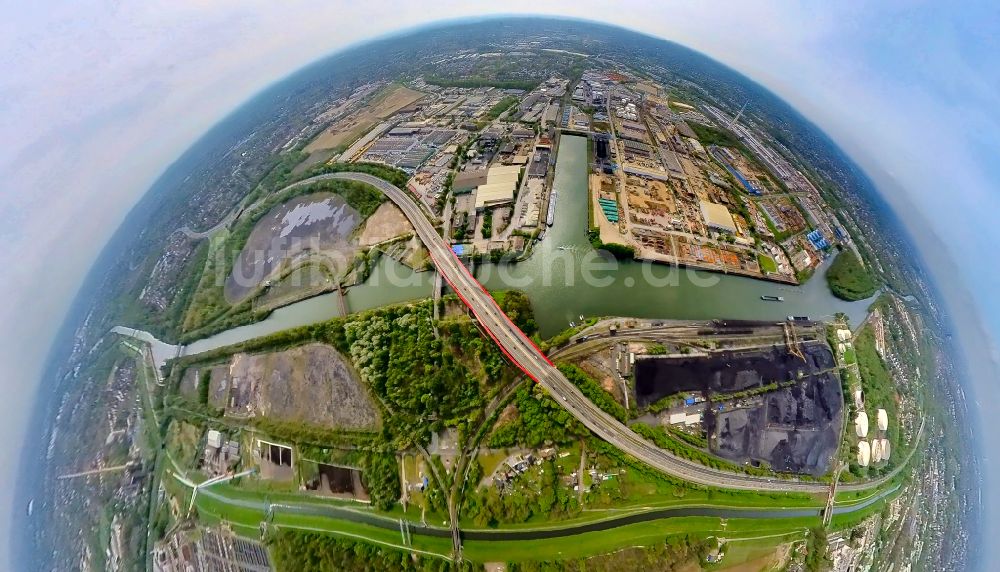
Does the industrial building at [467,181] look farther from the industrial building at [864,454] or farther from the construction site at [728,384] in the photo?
the industrial building at [864,454]

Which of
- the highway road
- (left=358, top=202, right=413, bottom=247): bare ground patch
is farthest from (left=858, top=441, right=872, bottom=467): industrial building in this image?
(left=358, top=202, right=413, bottom=247): bare ground patch

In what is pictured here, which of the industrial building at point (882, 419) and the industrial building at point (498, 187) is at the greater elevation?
the industrial building at point (498, 187)

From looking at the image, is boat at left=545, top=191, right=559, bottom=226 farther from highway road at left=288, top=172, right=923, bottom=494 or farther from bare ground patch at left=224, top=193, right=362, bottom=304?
bare ground patch at left=224, top=193, right=362, bottom=304

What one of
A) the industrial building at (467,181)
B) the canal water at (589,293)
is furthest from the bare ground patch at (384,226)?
the industrial building at (467,181)

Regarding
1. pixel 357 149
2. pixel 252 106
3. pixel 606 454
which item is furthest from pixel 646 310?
pixel 252 106

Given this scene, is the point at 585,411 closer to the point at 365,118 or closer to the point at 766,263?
the point at 766,263
